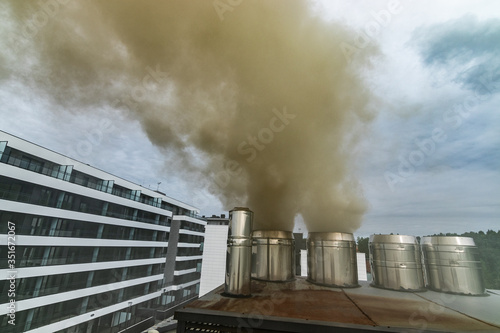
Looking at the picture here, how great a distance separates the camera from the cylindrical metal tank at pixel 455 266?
5.06 metres

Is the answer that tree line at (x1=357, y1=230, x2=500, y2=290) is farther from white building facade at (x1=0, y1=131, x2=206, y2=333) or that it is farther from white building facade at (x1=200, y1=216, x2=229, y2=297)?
white building facade at (x1=0, y1=131, x2=206, y2=333)

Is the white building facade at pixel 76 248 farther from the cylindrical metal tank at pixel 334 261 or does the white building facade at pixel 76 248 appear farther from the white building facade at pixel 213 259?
the cylindrical metal tank at pixel 334 261

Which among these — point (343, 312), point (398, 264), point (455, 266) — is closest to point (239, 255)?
point (343, 312)

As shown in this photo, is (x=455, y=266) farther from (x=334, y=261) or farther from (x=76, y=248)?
(x=76, y=248)

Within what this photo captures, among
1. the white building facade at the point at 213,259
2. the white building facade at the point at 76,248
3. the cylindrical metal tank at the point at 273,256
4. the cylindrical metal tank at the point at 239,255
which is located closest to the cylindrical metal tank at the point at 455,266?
the cylindrical metal tank at the point at 273,256

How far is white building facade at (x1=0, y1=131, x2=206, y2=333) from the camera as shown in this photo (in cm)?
1460

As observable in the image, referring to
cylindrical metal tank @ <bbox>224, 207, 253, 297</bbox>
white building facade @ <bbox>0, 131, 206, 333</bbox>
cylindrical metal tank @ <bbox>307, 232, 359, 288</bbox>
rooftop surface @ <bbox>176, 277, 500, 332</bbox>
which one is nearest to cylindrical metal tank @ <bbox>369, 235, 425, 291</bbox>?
rooftop surface @ <bbox>176, 277, 500, 332</bbox>

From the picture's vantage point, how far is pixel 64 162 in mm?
18828

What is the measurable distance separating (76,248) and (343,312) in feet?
77.2

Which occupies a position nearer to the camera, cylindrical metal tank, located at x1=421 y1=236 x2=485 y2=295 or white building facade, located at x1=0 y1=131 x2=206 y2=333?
cylindrical metal tank, located at x1=421 y1=236 x2=485 y2=295

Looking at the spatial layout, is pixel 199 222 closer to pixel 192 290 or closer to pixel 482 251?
pixel 192 290

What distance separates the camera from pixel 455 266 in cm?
517

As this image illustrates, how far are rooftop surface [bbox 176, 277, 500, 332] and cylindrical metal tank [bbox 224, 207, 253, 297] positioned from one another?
8.9 inches

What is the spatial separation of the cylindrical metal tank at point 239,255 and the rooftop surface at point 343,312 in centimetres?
22
